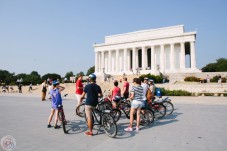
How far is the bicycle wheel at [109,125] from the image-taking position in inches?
251

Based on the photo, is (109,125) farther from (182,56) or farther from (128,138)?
(182,56)

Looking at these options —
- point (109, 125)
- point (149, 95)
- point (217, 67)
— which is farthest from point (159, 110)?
point (217, 67)

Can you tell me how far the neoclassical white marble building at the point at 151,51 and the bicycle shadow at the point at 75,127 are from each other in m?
44.0

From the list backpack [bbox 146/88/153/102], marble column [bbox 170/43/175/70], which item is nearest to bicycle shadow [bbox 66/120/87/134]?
backpack [bbox 146/88/153/102]

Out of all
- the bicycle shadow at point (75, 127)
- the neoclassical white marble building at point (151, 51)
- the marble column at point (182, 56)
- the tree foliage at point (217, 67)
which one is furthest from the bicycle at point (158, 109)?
the tree foliage at point (217, 67)

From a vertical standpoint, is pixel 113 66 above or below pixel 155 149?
above

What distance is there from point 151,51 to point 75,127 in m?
54.6

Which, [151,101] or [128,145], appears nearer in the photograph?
[128,145]

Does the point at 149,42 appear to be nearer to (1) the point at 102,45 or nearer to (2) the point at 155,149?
(1) the point at 102,45

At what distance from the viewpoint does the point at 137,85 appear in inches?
287

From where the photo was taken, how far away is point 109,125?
652 cm

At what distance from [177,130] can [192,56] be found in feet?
166

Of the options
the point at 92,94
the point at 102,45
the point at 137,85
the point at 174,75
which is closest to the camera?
the point at 92,94

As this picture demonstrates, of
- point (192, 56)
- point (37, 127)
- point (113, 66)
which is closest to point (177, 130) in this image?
point (37, 127)
